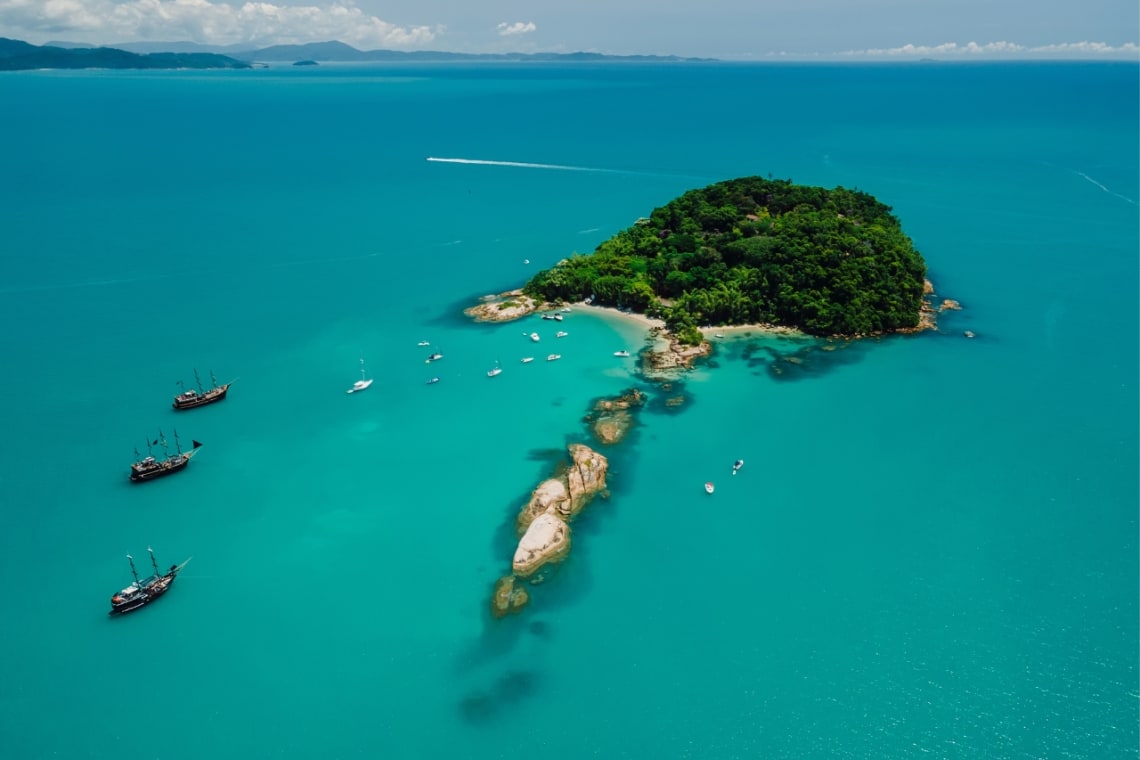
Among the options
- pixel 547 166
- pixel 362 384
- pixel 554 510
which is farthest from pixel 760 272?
pixel 547 166

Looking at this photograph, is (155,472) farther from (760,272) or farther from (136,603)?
A: (760,272)

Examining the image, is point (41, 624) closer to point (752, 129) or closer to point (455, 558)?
point (455, 558)

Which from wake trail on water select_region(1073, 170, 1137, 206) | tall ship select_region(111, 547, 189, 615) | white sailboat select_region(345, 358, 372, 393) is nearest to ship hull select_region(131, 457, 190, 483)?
tall ship select_region(111, 547, 189, 615)

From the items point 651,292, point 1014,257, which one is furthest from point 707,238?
point 1014,257

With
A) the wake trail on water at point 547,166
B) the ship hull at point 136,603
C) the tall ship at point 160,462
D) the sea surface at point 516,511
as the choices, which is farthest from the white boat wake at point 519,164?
the ship hull at point 136,603

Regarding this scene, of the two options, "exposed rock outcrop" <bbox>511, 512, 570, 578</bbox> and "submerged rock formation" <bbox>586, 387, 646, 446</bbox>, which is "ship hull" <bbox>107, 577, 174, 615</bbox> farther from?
"submerged rock formation" <bbox>586, 387, 646, 446</bbox>

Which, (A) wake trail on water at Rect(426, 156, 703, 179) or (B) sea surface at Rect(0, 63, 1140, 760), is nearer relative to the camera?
(B) sea surface at Rect(0, 63, 1140, 760)
